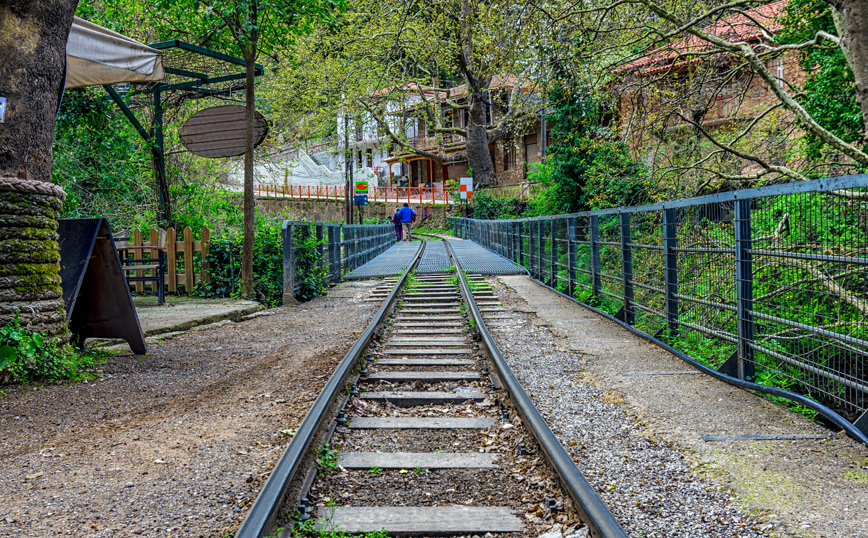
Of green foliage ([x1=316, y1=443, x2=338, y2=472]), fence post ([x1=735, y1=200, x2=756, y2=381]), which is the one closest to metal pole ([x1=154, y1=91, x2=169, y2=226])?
green foliage ([x1=316, y1=443, x2=338, y2=472])

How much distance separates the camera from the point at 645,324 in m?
7.71

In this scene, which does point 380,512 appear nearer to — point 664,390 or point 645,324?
point 664,390

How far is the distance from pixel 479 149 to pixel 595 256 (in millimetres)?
28545

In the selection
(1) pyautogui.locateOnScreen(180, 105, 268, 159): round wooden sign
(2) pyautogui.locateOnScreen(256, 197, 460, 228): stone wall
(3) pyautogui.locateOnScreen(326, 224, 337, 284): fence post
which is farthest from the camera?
(2) pyautogui.locateOnScreen(256, 197, 460, 228): stone wall

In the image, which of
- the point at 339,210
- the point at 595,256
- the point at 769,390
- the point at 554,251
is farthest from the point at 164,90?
the point at 339,210

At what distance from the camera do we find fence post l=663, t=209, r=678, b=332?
651cm

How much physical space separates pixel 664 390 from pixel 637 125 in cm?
723

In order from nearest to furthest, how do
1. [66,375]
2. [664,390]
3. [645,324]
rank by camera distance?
[664,390] < [66,375] < [645,324]

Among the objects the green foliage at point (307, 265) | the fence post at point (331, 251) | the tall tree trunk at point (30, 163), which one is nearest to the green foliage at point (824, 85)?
the green foliage at point (307, 265)

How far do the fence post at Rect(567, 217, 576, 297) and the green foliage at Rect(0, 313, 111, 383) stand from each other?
724 centimetres

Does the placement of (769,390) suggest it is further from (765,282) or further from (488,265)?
(488,265)

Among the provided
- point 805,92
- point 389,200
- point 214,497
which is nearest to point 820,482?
point 214,497

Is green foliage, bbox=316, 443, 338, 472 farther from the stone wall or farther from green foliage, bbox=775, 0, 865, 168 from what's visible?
the stone wall

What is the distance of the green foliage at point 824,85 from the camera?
414 inches
